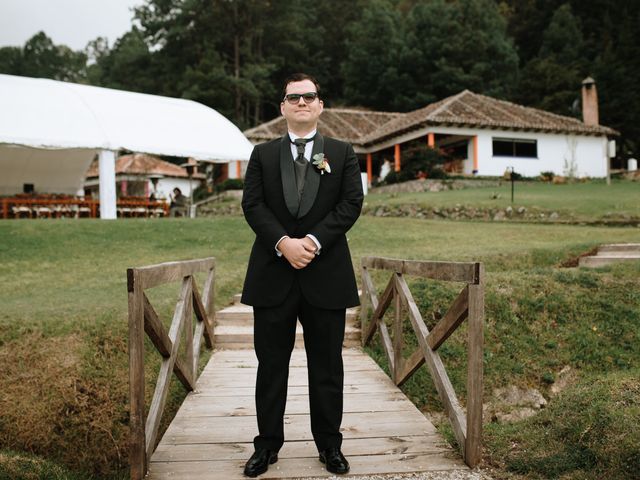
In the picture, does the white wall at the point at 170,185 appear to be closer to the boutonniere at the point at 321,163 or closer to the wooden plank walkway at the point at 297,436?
the wooden plank walkway at the point at 297,436

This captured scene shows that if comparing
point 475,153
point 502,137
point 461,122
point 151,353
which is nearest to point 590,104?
point 502,137

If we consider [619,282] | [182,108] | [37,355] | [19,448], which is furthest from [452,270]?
[182,108]

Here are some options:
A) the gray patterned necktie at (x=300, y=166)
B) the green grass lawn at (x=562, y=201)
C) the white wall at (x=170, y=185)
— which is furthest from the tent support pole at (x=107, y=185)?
the white wall at (x=170, y=185)

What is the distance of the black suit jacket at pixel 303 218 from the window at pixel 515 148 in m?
27.4

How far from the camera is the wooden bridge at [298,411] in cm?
321

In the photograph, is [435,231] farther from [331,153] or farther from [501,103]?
[501,103]

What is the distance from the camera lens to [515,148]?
29406 millimetres

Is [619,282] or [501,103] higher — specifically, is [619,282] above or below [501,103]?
below

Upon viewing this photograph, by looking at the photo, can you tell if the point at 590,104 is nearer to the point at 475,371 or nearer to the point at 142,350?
the point at 475,371

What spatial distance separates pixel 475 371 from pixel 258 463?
1.35m

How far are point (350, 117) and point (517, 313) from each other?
30611 millimetres

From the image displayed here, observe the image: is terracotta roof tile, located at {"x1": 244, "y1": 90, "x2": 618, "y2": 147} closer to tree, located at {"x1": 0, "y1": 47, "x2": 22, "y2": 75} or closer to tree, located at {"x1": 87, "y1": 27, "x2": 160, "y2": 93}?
tree, located at {"x1": 87, "y1": 27, "x2": 160, "y2": 93}

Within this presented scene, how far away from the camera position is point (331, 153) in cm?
328

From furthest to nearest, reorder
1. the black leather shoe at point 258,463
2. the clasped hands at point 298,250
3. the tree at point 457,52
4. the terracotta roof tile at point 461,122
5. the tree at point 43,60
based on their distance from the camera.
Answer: the tree at point 43,60 < the tree at point 457,52 < the terracotta roof tile at point 461,122 < the black leather shoe at point 258,463 < the clasped hands at point 298,250
